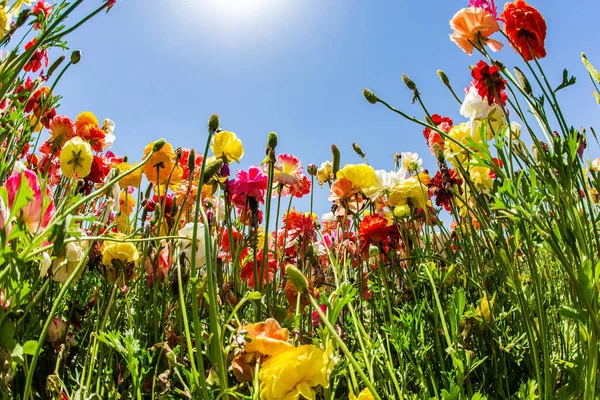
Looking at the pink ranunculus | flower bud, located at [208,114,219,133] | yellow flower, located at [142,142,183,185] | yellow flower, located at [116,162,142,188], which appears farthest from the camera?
yellow flower, located at [116,162,142,188]

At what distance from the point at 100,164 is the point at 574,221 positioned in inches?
59.4

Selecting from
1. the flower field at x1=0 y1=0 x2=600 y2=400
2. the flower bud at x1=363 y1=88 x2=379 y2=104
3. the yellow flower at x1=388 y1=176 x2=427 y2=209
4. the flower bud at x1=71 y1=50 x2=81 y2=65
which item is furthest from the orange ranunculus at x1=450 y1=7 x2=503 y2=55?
the flower bud at x1=71 y1=50 x2=81 y2=65

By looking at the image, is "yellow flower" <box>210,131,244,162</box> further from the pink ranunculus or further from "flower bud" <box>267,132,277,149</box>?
the pink ranunculus

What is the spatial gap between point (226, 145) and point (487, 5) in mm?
796

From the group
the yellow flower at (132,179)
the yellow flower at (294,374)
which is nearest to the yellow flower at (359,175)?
the yellow flower at (132,179)

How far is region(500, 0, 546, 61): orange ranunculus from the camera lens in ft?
3.53

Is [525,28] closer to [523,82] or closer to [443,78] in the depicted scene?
[523,82]

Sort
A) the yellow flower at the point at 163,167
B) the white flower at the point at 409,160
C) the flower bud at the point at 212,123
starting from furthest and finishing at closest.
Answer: the white flower at the point at 409,160
the yellow flower at the point at 163,167
the flower bud at the point at 212,123

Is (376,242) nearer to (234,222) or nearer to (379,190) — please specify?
(379,190)

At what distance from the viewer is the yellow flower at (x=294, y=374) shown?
0.68 m

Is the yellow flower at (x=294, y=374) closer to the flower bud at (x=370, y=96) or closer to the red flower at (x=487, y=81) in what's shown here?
the flower bud at (x=370, y=96)

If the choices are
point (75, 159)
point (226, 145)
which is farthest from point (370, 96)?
point (75, 159)

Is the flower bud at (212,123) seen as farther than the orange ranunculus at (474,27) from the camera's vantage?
No

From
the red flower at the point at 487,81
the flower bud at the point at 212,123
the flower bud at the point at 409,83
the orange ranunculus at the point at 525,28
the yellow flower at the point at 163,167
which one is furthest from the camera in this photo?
the yellow flower at the point at 163,167
